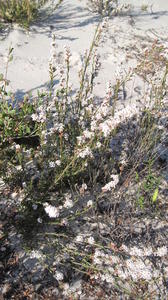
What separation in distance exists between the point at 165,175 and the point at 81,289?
144 cm

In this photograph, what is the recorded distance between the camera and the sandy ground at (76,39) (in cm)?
386

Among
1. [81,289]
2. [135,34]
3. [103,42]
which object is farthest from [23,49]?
[81,289]

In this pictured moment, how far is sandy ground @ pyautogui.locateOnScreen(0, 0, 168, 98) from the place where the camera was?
3862 mm

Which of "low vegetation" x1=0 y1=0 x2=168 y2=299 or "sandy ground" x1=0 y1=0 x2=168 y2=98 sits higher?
"sandy ground" x1=0 y1=0 x2=168 y2=98

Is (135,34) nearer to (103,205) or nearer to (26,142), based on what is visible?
(26,142)

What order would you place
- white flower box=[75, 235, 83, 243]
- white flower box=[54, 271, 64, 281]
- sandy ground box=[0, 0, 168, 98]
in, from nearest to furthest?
white flower box=[54, 271, 64, 281] → white flower box=[75, 235, 83, 243] → sandy ground box=[0, 0, 168, 98]

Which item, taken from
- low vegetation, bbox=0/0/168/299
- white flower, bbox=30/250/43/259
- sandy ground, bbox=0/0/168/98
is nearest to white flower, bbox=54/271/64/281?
low vegetation, bbox=0/0/168/299

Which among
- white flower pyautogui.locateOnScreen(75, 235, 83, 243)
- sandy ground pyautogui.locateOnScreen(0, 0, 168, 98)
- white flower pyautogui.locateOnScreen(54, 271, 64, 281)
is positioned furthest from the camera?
sandy ground pyautogui.locateOnScreen(0, 0, 168, 98)

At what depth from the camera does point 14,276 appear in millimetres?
2246

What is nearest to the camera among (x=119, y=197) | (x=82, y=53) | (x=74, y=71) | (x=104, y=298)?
(x=104, y=298)

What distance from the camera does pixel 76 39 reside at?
450 centimetres

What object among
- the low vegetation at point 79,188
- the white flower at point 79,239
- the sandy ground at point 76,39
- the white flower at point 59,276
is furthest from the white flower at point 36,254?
the sandy ground at point 76,39

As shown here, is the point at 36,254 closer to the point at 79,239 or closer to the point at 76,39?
the point at 79,239

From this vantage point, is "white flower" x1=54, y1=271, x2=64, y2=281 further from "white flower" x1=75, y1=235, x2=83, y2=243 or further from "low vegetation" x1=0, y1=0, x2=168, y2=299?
"white flower" x1=75, y1=235, x2=83, y2=243
